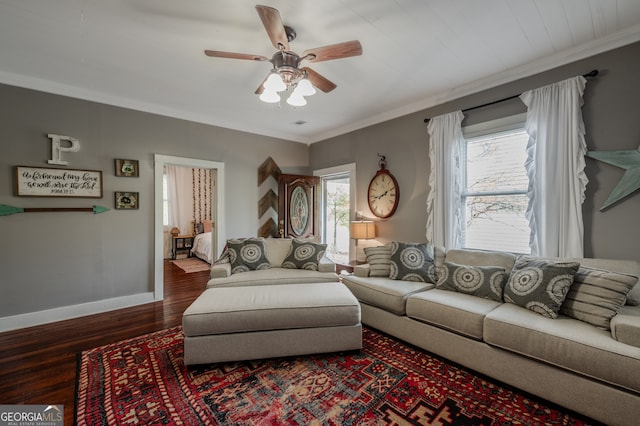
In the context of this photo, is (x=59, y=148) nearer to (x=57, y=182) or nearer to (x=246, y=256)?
(x=57, y=182)

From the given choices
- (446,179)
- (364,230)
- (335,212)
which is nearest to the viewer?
(446,179)

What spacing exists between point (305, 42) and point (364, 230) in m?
2.40

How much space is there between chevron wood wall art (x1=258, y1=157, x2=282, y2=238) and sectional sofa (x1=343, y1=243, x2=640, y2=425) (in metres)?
2.48

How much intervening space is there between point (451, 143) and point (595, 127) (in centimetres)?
117

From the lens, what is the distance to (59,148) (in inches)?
117

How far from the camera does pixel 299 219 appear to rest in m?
4.79

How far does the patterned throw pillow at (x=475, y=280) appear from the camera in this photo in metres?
2.26

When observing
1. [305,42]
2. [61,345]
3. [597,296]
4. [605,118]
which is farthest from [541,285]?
[61,345]

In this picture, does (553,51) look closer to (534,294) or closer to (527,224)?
(527,224)

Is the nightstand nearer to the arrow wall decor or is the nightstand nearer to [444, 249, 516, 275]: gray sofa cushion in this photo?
the arrow wall decor

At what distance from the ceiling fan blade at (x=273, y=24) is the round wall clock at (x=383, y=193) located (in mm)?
2383

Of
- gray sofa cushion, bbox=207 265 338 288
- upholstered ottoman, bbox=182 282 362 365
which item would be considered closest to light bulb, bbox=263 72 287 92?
upholstered ottoman, bbox=182 282 362 365

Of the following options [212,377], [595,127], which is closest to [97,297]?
[212,377]

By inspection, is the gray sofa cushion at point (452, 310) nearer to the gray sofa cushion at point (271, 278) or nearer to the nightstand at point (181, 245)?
the gray sofa cushion at point (271, 278)
